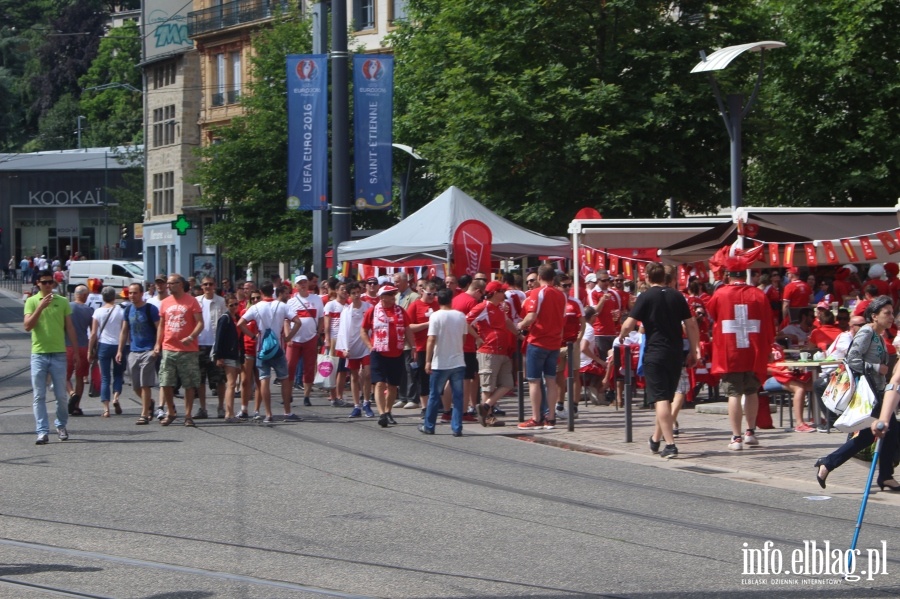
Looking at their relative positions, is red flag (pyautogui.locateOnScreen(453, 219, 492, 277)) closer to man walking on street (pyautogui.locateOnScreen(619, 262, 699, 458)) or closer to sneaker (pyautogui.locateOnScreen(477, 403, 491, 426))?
sneaker (pyautogui.locateOnScreen(477, 403, 491, 426))

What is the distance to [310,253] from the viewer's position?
43.0 metres

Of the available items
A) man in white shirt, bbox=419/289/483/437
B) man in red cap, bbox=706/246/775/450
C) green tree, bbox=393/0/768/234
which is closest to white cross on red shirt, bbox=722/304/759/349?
man in red cap, bbox=706/246/775/450

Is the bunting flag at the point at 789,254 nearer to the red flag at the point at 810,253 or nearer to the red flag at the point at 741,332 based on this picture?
the red flag at the point at 810,253

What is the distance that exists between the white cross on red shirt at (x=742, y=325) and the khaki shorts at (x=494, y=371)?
3.58 meters

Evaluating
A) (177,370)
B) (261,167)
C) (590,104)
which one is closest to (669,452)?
(177,370)

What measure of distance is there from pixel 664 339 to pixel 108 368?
8.13m

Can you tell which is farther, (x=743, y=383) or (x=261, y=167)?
(x=261, y=167)

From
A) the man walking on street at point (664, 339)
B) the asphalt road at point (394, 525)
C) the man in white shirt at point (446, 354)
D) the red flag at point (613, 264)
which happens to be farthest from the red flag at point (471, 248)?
the man walking on street at point (664, 339)

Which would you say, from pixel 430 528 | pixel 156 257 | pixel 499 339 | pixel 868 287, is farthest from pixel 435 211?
pixel 156 257

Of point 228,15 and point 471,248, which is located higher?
point 228,15

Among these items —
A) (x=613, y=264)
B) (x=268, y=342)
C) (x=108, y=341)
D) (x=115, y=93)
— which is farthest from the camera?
(x=115, y=93)

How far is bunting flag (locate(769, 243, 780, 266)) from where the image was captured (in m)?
16.7

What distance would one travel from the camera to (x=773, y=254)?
54.7 ft

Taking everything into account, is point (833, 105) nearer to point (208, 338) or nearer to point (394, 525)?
point (208, 338)
